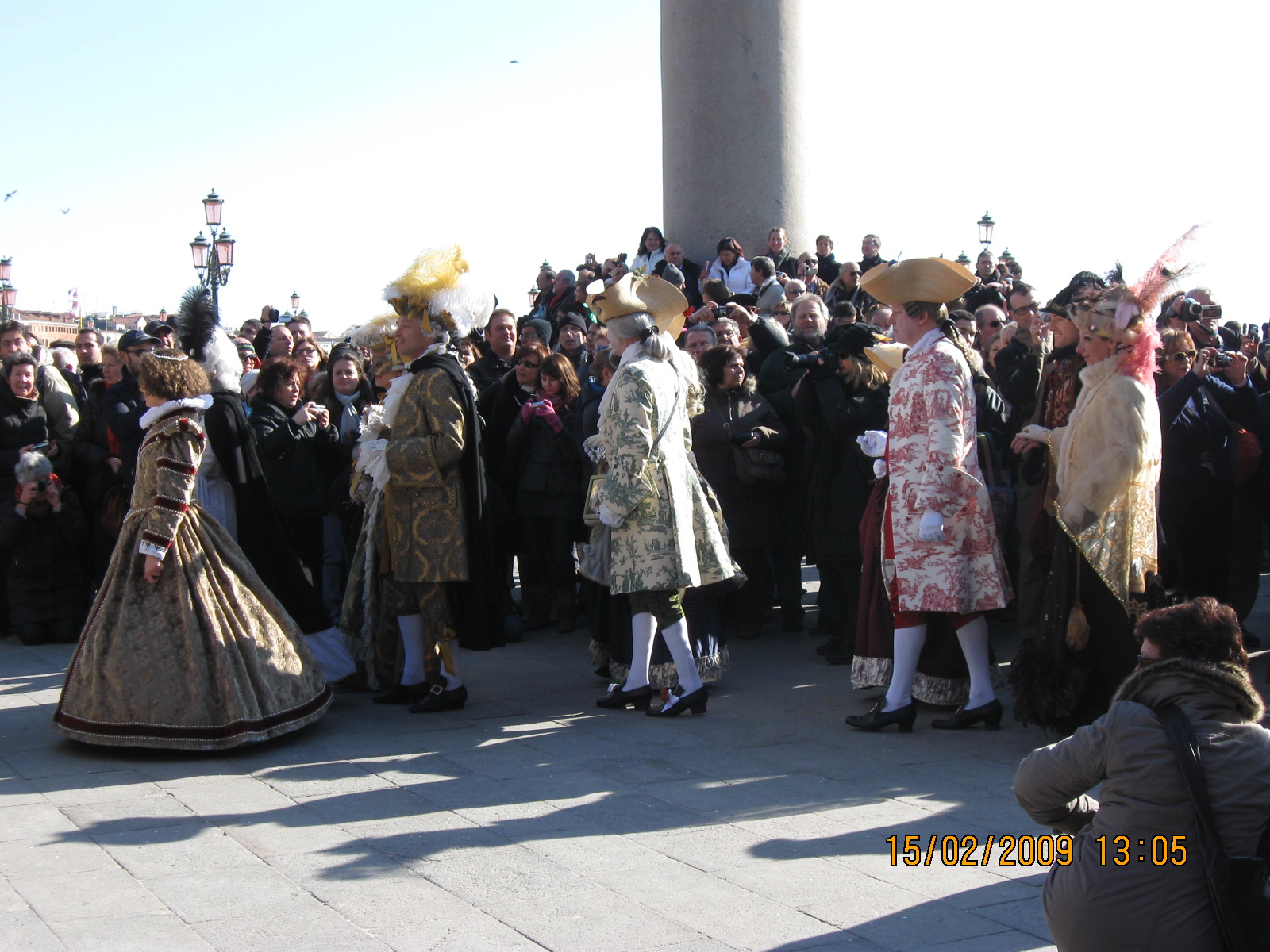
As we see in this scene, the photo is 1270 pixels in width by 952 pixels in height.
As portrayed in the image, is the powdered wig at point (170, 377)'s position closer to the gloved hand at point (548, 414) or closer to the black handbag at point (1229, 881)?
the gloved hand at point (548, 414)

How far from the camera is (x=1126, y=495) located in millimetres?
5109

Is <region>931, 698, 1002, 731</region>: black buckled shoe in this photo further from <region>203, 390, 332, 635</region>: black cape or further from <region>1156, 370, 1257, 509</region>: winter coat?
<region>203, 390, 332, 635</region>: black cape

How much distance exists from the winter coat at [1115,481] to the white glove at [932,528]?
0.48 metres

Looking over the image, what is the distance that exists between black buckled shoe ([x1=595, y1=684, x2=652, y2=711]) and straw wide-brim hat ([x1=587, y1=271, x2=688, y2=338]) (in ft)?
5.54

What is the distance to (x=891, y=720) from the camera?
5.59 m

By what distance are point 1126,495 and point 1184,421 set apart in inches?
81.5

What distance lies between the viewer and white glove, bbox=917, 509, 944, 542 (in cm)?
535

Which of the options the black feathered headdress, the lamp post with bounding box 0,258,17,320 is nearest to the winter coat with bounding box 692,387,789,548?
the black feathered headdress

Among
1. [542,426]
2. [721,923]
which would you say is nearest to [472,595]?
[542,426]

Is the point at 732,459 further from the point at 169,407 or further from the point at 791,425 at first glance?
the point at 169,407

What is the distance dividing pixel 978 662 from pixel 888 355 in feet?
5.01

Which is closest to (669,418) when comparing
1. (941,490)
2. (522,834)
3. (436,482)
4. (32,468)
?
(436,482)

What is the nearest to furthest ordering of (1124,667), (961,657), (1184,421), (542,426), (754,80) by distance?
(1124,667) < (961,657) < (1184,421) < (542,426) < (754,80)

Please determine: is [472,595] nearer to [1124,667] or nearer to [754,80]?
[1124,667]
